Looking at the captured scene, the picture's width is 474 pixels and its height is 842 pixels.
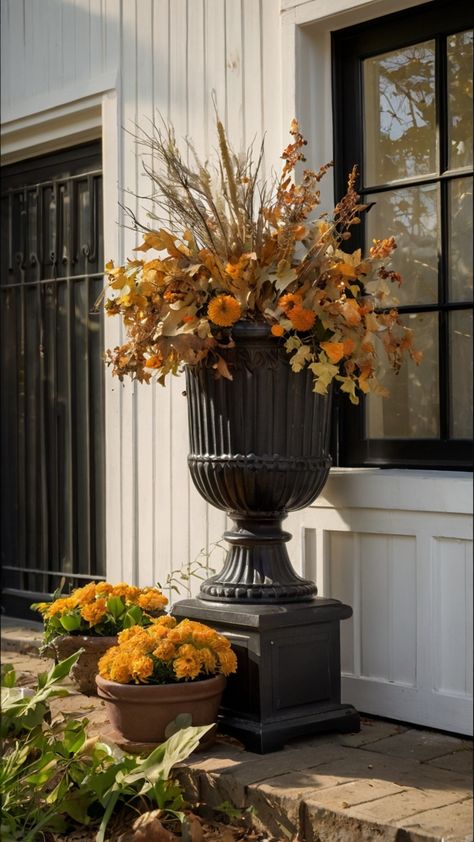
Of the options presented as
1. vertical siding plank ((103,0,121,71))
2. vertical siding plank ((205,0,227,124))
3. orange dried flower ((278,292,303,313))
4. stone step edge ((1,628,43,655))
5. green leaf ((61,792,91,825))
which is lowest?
green leaf ((61,792,91,825))

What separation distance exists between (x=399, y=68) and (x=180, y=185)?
964 mm

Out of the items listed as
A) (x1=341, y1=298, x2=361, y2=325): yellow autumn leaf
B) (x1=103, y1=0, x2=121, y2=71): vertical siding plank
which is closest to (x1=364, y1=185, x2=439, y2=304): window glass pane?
(x1=341, y1=298, x2=361, y2=325): yellow autumn leaf

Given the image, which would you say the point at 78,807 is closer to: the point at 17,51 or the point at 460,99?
the point at 460,99

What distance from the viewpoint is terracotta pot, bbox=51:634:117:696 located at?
4273 mm

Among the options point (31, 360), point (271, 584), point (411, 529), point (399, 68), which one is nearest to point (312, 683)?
point (271, 584)

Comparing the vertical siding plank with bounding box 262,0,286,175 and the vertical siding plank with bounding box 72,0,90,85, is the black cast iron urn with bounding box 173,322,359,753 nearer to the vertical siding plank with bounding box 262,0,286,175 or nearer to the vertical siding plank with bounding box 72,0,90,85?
the vertical siding plank with bounding box 262,0,286,175

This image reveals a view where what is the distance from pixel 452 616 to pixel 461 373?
32.6 inches

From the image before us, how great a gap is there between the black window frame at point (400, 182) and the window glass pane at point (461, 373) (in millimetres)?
24

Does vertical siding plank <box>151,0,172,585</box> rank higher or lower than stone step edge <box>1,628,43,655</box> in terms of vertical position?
higher

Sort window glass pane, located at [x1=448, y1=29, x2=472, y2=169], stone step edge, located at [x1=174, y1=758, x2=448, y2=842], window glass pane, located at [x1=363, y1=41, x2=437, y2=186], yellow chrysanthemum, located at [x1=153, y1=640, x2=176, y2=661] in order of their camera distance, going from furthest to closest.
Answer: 1. window glass pane, located at [x1=363, y1=41, x2=437, y2=186]
2. window glass pane, located at [x1=448, y1=29, x2=472, y2=169]
3. yellow chrysanthemum, located at [x1=153, y1=640, x2=176, y2=661]
4. stone step edge, located at [x1=174, y1=758, x2=448, y2=842]

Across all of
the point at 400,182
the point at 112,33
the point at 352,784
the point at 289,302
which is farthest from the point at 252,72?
the point at 352,784

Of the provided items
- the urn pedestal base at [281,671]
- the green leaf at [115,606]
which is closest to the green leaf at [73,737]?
the urn pedestal base at [281,671]

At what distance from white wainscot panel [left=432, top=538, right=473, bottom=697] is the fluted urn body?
42 centimetres

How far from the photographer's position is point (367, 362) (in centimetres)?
377
